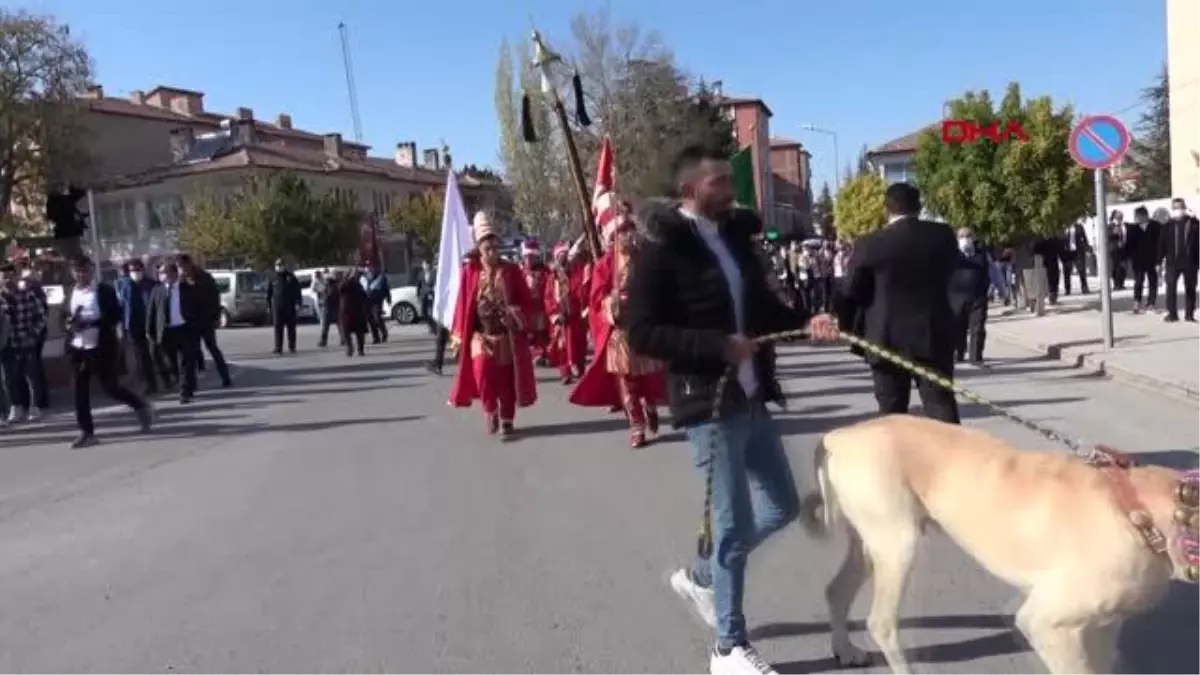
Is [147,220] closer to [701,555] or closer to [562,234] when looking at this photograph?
[562,234]

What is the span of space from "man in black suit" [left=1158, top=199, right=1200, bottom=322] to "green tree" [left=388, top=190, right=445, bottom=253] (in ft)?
162

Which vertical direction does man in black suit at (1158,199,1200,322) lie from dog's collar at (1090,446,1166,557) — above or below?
above

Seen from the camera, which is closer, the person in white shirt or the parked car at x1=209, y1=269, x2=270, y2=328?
the person in white shirt

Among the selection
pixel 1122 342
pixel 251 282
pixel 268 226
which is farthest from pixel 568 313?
pixel 268 226

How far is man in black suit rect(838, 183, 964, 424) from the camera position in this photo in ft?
19.0

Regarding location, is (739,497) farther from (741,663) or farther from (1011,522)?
(1011,522)

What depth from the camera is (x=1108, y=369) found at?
41.8ft

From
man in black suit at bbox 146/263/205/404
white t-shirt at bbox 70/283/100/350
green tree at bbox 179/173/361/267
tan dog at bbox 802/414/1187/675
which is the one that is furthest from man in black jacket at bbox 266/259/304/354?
green tree at bbox 179/173/361/267

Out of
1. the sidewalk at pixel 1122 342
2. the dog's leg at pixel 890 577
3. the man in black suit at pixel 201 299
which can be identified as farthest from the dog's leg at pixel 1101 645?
the man in black suit at pixel 201 299

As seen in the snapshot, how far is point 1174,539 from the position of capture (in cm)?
302

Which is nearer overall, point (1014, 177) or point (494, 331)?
point (494, 331)

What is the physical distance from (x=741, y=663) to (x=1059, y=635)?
1.23 m

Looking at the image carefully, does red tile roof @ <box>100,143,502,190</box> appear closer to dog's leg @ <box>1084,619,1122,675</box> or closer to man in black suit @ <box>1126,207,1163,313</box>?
man in black suit @ <box>1126,207,1163,313</box>

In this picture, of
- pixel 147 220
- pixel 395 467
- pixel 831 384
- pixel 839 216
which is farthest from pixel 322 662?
pixel 147 220
